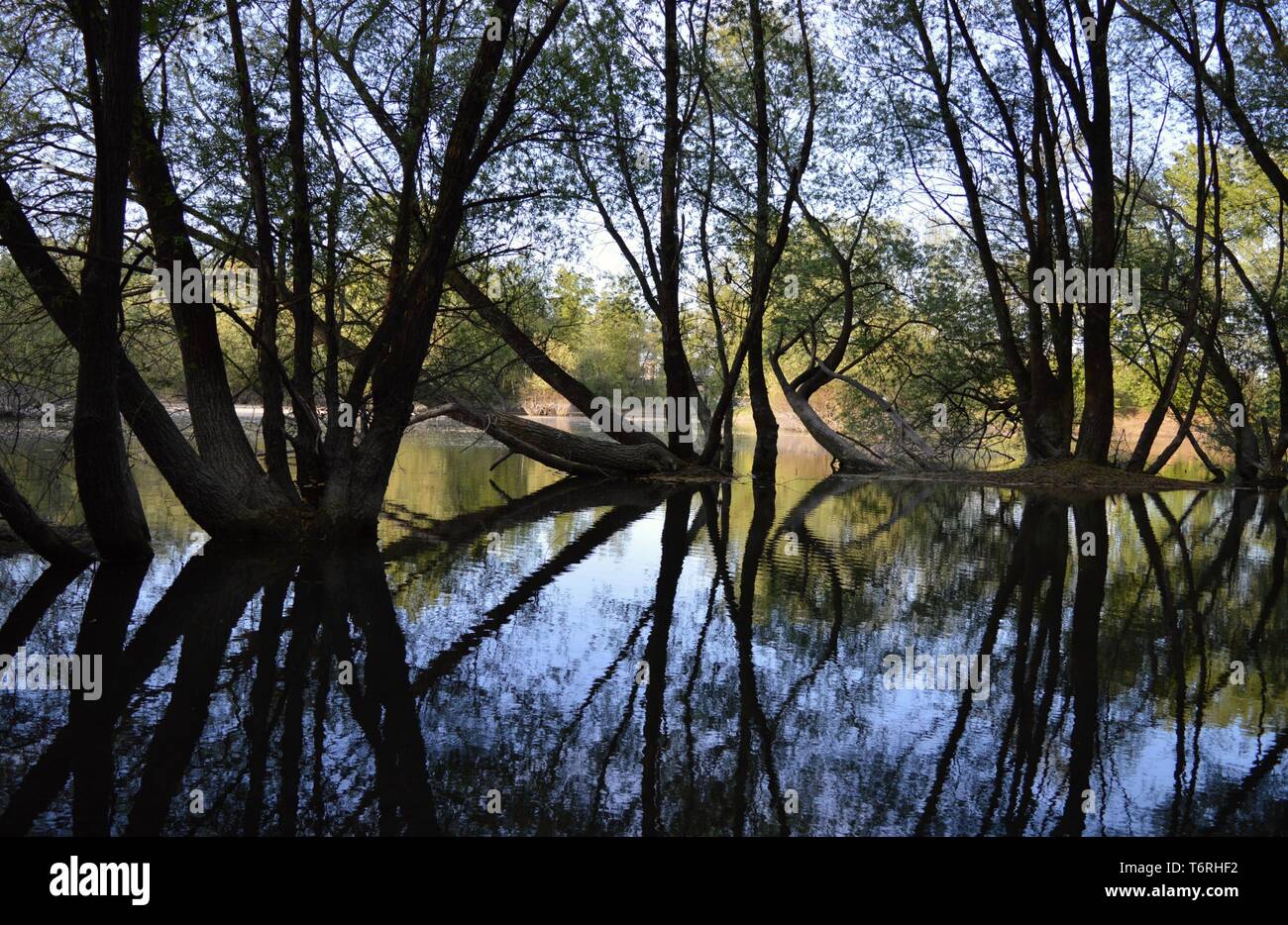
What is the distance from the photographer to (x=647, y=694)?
17.0ft

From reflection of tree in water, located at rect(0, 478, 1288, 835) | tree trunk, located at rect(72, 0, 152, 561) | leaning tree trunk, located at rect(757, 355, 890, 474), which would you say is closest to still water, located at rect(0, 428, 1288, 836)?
reflection of tree in water, located at rect(0, 478, 1288, 835)

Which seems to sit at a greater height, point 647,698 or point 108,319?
point 108,319

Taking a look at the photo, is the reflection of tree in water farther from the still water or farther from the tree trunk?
the tree trunk

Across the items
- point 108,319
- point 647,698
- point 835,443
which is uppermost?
point 108,319

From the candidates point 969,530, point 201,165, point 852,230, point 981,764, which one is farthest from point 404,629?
point 852,230

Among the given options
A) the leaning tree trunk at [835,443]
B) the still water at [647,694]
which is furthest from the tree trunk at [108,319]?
the leaning tree trunk at [835,443]

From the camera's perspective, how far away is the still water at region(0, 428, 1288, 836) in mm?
3742

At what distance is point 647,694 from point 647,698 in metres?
0.07

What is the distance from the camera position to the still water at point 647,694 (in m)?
3.74

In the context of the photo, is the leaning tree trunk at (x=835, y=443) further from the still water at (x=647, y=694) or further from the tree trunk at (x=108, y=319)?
the tree trunk at (x=108, y=319)

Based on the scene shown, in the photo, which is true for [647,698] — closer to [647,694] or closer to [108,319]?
[647,694]

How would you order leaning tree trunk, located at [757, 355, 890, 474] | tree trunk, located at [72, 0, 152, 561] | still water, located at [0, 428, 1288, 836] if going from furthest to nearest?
1. leaning tree trunk, located at [757, 355, 890, 474]
2. tree trunk, located at [72, 0, 152, 561]
3. still water, located at [0, 428, 1288, 836]

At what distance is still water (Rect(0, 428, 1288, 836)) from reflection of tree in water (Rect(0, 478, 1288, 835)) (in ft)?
0.07

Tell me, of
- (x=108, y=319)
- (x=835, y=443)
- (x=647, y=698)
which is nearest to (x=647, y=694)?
(x=647, y=698)
